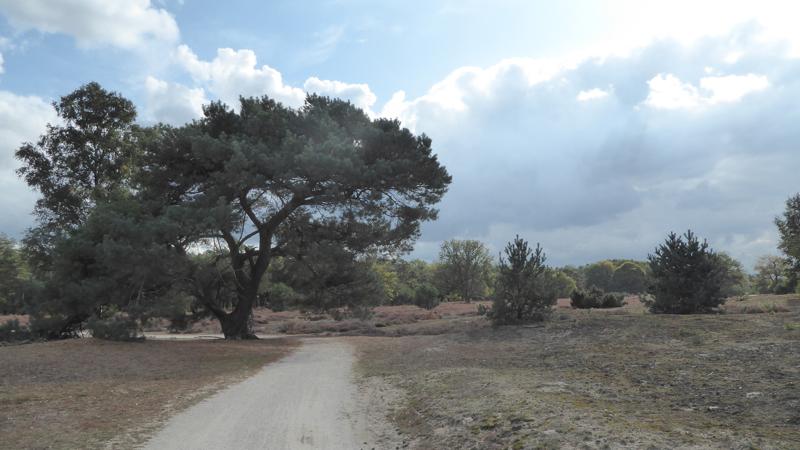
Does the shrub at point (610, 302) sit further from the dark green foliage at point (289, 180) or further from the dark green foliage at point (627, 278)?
the dark green foliage at point (627, 278)

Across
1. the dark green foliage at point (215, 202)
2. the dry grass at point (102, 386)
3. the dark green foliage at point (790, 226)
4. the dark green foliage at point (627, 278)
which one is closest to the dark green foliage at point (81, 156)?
the dark green foliage at point (215, 202)

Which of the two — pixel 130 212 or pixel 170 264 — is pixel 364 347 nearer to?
pixel 170 264

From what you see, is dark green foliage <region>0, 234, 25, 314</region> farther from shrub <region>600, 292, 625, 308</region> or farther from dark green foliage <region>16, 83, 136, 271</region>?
shrub <region>600, 292, 625, 308</region>

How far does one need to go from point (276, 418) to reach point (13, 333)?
19426 millimetres

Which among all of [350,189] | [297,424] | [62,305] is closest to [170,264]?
[62,305]

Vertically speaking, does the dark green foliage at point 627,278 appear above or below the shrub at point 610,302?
above

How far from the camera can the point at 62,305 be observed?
19344 mm

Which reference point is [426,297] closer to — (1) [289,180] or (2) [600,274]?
(1) [289,180]

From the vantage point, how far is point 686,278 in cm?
1873

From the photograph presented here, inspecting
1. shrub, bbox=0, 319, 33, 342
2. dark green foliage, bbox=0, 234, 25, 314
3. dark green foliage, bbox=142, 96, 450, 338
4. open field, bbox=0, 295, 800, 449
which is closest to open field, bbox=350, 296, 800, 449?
open field, bbox=0, 295, 800, 449

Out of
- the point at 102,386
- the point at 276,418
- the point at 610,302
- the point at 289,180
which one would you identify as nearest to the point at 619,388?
the point at 276,418

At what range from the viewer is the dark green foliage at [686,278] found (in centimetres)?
1836

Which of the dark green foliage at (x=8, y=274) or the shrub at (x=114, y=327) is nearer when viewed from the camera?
the shrub at (x=114, y=327)

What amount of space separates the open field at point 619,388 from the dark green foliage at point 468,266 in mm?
57148
